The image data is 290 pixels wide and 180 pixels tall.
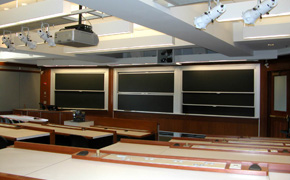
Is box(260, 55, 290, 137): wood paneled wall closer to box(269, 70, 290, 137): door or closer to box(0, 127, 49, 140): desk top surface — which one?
box(269, 70, 290, 137): door

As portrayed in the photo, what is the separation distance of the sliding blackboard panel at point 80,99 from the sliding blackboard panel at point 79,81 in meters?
0.24

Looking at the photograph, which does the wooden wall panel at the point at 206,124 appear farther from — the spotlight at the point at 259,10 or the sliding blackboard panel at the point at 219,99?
the spotlight at the point at 259,10

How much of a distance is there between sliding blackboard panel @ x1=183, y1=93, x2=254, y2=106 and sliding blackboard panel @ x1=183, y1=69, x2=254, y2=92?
7.3 inches

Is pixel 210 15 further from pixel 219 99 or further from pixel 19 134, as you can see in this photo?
pixel 219 99

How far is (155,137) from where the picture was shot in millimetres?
6402

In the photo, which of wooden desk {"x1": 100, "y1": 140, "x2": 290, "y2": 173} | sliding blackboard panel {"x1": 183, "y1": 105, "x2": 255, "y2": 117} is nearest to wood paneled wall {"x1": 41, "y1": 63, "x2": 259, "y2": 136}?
sliding blackboard panel {"x1": 183, "y1": 105, "x2": 255, "y2": 117}

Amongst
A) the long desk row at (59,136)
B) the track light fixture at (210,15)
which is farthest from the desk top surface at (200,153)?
the long desk row at (59,136)

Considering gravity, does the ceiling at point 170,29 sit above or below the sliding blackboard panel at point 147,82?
above

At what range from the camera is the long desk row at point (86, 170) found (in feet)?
6.73

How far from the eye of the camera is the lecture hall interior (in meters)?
2.54

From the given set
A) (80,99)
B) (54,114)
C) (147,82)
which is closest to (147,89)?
(147,82)

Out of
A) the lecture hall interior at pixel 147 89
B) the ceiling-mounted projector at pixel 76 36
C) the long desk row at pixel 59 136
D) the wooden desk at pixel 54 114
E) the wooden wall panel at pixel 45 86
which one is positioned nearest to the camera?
the lecture hall interior at pixel 147 89

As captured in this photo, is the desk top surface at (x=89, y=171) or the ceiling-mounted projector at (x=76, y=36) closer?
the desk top surface at (x=89, y=171)

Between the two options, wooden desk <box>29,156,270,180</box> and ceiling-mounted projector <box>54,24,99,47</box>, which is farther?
ceiling-mounted projector <box>54,24,99,47</box>
